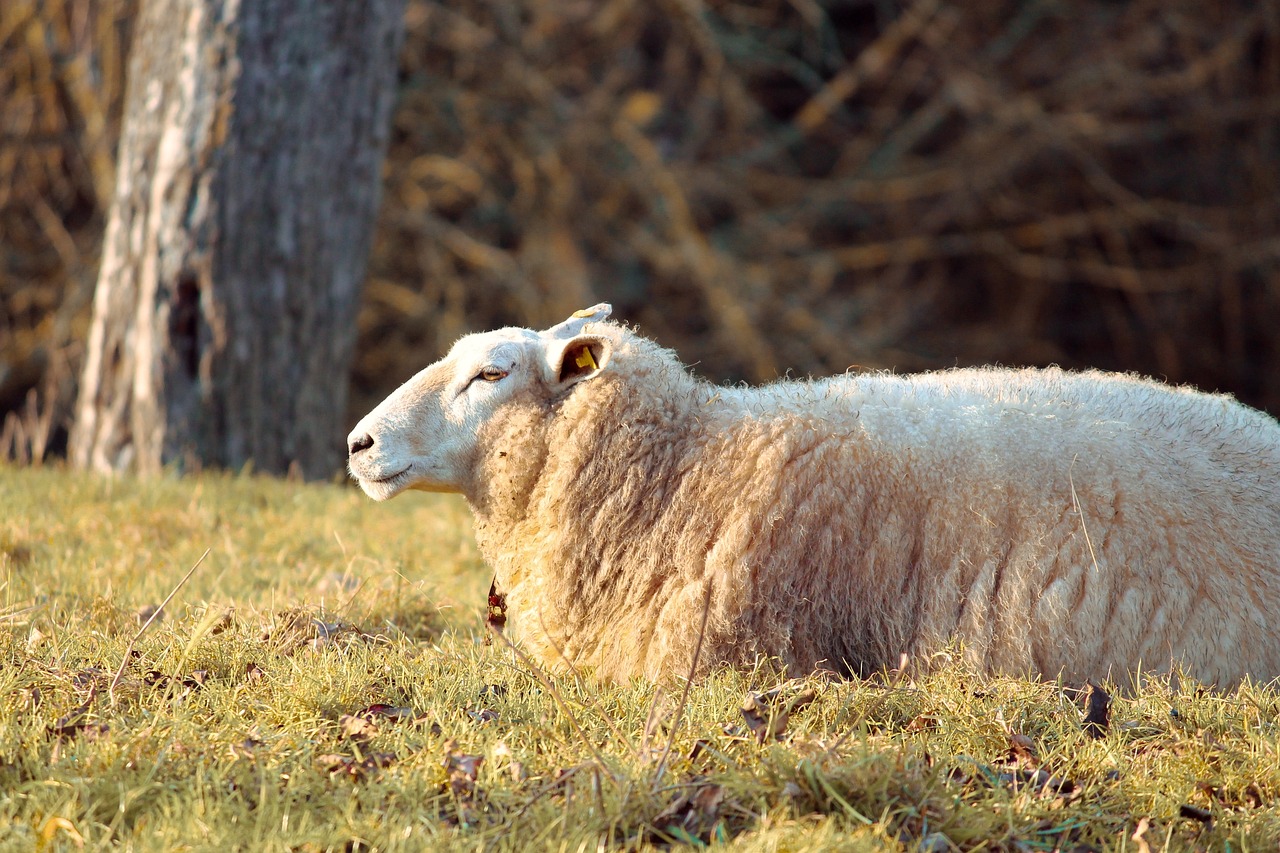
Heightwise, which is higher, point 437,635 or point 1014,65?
point 1014,65

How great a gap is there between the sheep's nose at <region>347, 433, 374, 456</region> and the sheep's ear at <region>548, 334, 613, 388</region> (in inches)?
22.8

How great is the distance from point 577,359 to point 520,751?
4.75ft

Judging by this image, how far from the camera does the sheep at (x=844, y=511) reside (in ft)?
11.2

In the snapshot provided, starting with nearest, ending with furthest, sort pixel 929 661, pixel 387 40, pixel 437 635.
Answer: pixel 929 661 → pixel 437 635 → pixel 387 40

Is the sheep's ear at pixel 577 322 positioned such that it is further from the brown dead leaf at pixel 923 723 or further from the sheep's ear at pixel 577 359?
the brown dead leaf at pixel 923 723

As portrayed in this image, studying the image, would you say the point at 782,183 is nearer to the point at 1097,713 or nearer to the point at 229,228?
the point at 229,228

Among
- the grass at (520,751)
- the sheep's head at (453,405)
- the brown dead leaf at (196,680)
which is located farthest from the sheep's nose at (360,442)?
the brown dead leaf at (196,680)

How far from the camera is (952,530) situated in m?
3.50

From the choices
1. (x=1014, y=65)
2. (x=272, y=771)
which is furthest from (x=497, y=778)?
(x=1014, y=65)

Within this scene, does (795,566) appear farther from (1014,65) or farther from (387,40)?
(1014,65)

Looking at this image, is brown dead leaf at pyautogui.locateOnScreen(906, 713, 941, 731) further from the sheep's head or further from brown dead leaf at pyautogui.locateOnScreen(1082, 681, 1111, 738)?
the sheep's head

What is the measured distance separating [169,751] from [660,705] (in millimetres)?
1104

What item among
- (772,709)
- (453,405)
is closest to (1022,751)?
(772,709)

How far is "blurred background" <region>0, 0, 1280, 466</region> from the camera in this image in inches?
388
